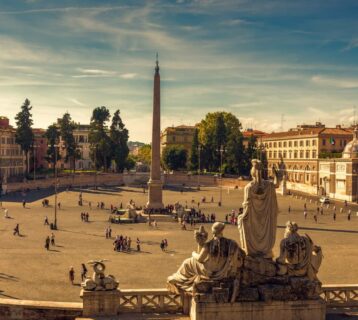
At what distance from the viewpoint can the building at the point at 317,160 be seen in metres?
68.2

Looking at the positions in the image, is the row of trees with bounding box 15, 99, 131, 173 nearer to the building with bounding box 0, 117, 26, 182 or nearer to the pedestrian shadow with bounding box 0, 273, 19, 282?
the building with bounding box 0, 117, 26, 182

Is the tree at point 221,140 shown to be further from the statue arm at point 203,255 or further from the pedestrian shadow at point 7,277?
the statue arm at point 203,255

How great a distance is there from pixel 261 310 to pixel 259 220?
78.2 inches

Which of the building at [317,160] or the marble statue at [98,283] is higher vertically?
the building at [317,160]

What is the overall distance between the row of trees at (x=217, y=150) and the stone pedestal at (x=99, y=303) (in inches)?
3023

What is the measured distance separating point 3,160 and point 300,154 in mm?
57039

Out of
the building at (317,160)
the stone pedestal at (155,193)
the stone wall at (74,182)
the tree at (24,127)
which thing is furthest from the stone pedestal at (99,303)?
the tree at (24,127)

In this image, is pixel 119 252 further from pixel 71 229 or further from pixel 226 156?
pixel 226 156

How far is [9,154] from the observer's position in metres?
88.5

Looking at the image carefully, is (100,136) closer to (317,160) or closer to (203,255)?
(317,160)

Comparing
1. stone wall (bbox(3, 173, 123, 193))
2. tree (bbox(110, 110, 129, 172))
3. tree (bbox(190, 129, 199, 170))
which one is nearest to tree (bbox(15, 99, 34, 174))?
stone wall (bbox(3, 173, 123, 193))

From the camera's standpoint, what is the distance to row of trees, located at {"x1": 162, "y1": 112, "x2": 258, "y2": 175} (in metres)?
91.3

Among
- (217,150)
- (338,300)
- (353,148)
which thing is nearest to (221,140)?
(217,150)

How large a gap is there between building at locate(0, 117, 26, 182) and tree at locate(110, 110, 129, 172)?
18745 mm
